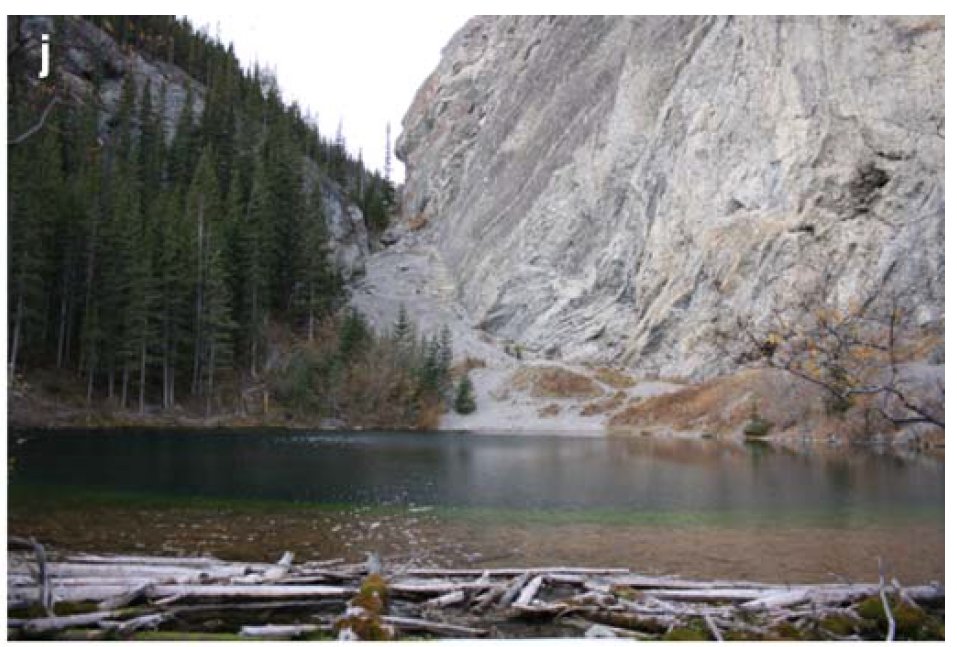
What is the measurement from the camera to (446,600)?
823 cm

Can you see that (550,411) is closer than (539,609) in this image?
No

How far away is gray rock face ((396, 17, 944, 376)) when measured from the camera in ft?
142

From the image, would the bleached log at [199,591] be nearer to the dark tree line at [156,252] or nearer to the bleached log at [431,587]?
the bleached log at [431,587]

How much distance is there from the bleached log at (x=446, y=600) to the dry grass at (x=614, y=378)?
1719 inches

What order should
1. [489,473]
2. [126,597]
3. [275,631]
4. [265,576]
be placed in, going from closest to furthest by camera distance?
[275,631]
[126,597]
[265,576]
[489,473]

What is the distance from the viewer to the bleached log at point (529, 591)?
8.23m

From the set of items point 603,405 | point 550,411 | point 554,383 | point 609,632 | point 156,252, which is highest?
point 156,252

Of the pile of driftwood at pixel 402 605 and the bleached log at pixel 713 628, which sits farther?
the pile of driftwood at pixel 402 605

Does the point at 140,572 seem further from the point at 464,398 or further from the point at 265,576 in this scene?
the point at 464,398

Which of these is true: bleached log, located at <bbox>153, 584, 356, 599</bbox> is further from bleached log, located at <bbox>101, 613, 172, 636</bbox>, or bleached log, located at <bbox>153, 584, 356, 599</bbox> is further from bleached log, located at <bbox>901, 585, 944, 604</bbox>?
bleached log, located at <bbox>901, 585, 944, 604</bbox>

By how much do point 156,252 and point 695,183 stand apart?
34.4m

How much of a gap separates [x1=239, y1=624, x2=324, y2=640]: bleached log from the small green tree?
141 feet

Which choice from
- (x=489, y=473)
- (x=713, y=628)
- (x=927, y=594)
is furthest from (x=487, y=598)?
(x=489, y=473)

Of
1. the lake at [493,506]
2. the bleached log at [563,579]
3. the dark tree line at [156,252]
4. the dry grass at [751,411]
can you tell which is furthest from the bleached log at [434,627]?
the dry grass at [751,411]
